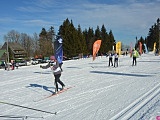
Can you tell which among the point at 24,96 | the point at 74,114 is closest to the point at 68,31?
the point at 24,96

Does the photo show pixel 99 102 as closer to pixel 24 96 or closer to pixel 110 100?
pixel 110 100

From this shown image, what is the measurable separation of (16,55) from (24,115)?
86.2 meters

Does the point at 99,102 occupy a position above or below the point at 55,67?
below

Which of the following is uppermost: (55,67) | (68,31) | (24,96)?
(68,31)

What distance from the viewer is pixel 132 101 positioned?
303 inches

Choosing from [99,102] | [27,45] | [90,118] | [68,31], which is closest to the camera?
[90,118]

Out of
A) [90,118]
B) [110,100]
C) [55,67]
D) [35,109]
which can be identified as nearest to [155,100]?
[110,100]

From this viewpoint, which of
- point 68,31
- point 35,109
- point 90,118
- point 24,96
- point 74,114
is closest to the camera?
point 90,118

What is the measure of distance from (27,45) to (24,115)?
99019 millimetres

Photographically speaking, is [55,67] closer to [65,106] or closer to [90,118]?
[65,106]

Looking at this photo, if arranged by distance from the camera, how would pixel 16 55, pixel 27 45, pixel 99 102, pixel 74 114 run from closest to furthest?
1. pixel 74 114
2. pixel 99 102
3. pixel 16 55
4. pixel 27 45

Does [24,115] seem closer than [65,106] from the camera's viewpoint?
Yes

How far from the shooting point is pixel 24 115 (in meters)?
7.01

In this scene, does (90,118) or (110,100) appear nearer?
(90,118)
